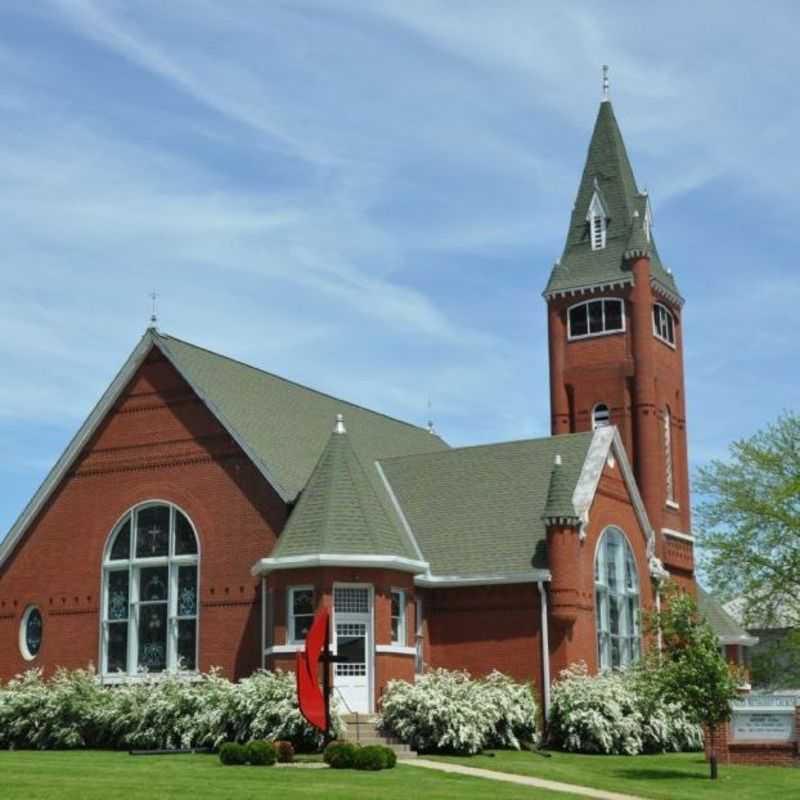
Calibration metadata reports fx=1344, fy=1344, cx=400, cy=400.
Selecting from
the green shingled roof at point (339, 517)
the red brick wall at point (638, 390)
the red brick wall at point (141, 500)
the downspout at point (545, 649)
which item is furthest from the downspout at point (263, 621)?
the red brick wall at point (638, 390)

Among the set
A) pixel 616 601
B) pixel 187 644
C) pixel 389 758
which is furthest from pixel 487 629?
pixel 389 758

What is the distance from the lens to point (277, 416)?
3978 centimetres

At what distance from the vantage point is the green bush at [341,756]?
2584 cm

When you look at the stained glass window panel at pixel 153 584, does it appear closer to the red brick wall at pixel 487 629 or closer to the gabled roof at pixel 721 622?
the red brick wall at pixel 487 629

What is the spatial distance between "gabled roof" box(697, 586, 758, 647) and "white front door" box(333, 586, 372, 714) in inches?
688

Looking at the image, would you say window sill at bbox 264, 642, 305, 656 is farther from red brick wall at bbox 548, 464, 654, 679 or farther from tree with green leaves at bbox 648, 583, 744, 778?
tree with green leaves at bbox 648, 583, 744, 778

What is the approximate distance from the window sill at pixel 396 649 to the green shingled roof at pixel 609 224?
19.5 meters

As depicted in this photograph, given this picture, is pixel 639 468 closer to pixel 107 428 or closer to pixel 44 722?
pixel 107 428

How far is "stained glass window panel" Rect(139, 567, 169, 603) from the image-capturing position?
122 feet

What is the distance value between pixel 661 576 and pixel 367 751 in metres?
17.8

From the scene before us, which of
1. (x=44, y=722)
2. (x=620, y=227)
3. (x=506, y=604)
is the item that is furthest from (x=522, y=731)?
(x=620, y=227)

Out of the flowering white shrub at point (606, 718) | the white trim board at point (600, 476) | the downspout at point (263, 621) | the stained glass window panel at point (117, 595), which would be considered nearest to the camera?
the flowering white shrub at point (606, 718)

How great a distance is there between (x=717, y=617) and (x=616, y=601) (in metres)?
10.9

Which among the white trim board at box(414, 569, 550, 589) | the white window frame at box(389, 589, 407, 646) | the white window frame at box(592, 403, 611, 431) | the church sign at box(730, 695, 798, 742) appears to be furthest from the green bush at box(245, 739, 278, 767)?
the white window frame at box(592, 403, 611, 431)
